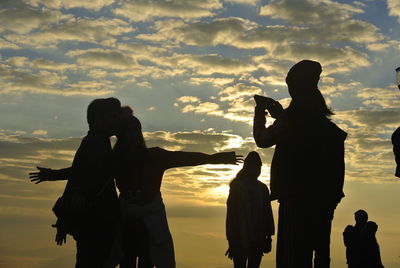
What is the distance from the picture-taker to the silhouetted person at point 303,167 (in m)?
5.14

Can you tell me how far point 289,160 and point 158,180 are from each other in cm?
171

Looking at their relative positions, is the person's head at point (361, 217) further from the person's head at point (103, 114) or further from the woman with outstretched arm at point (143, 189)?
the person's head at point (103, 114)

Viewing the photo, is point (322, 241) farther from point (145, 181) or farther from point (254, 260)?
point (254, 260)

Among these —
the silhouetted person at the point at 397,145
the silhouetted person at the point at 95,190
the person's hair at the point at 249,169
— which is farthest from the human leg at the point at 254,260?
the silhouetted person at the point at 397,145

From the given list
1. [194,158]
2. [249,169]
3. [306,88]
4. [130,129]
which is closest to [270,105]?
[306,88]

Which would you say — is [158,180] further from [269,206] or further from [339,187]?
[269,206]

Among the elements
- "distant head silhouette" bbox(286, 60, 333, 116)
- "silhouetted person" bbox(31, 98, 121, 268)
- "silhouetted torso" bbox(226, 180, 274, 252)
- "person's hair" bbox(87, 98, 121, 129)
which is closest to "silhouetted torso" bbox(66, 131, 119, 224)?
"silhouetted person" bbox(31, 98, 121, 268)

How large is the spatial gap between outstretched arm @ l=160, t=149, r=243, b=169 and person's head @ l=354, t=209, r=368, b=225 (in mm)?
7361

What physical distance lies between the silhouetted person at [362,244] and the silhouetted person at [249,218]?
2994 mm

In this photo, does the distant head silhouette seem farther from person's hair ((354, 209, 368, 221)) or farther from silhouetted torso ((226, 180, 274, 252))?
person's hair ((354, 209, 368, 221))

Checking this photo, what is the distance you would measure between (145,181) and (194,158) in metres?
0.62

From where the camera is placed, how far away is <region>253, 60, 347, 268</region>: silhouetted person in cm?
514

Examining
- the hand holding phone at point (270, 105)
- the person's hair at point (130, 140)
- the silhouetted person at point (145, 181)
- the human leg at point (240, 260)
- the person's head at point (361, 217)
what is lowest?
the human leg at point (240, 260)

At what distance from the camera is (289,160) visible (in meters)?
5.26
